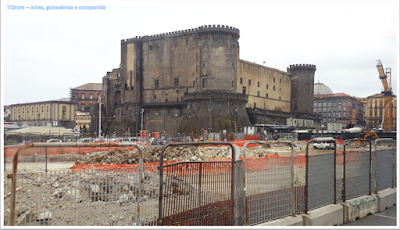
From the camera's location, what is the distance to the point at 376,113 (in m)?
81.6

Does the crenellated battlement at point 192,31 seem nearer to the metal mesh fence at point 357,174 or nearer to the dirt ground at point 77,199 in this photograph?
the metal mesh fence at point 357,174

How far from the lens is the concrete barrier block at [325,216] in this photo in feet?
23.4

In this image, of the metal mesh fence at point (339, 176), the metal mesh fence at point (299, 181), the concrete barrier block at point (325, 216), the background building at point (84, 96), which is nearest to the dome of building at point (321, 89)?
the background building at point (84, 96)

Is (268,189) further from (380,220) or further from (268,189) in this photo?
(380,220)

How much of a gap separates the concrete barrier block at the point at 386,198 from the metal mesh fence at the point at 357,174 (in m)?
0.37

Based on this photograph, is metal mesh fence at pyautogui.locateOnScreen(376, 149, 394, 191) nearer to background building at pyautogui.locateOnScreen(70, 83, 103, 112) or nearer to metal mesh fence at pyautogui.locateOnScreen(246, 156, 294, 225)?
Answer: metal mesh fence at pyautogui.locateOnScreen(246, 156, 294, 225)

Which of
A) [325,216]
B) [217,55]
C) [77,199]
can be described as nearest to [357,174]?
[325,216]

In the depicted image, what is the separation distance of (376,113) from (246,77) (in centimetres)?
3265

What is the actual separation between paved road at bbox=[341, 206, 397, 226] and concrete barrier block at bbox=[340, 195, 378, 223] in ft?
0.37

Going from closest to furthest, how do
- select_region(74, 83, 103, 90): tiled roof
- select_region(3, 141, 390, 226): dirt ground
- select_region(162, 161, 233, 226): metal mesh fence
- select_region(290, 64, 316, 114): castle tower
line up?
select_region(3, 141, 390, 226): dirt ground → select_region(162, 161, 233, 226): metal mesh fence → select_region(290, 64, 316, 114): castle tower → select_region(74, 83, 103, 90): tiled roof

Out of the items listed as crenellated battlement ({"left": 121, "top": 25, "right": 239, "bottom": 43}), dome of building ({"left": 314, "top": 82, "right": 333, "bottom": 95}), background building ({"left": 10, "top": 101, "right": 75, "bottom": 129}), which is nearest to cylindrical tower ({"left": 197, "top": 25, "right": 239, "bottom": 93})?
crenellated battlement ({"left": 121, "top": 25, "right": 239, "bottom": 43})

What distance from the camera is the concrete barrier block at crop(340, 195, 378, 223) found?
27.0 feet

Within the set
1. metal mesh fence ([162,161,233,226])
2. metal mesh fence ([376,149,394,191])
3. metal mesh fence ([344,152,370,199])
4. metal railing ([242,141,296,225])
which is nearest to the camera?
metal mesh fence ([162,161,233,226])

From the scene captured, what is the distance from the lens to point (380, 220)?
28.1 ft
